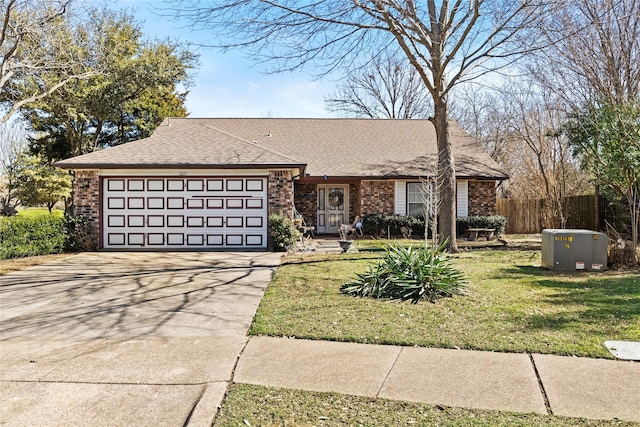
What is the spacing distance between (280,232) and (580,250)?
25.9 ft

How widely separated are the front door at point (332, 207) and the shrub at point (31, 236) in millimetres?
9813

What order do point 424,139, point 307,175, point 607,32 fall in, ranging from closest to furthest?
point 607,32 → point 307,175 → point 424,139

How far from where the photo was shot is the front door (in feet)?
66.1

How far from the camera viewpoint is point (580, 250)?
9992 millimetres

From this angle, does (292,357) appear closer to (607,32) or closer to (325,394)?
(325,394)

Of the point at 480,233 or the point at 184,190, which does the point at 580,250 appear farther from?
the point at 184,190

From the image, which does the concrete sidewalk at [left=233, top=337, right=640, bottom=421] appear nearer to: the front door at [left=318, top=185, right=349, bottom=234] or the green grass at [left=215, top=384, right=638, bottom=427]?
the green grass at [left=215, top=384, right=638, bottom=427]

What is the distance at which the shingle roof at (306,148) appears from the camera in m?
14.6

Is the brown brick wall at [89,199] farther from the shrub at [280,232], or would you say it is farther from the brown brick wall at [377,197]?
the brown brick wall at [377,197]

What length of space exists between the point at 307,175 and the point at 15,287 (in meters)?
11.6

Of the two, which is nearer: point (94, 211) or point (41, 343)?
point (41, 343)

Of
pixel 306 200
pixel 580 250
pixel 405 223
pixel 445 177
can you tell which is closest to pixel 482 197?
pixel 405 223

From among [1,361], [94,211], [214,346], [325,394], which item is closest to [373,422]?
[325,394]

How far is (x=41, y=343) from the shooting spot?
5.38 metres
